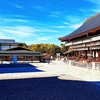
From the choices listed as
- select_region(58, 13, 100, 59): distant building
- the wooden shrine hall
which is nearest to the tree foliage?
the wooden shrine hall

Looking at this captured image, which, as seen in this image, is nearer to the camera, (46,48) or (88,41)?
(88,41)

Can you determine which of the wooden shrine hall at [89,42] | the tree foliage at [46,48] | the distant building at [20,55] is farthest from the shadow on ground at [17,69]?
the tree foliage at [46,48]

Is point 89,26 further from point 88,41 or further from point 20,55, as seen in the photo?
point 20,55

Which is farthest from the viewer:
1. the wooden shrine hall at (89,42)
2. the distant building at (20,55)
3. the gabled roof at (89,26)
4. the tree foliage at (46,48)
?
the tree foliage at (46,48)

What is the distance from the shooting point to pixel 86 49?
3141 centimetres

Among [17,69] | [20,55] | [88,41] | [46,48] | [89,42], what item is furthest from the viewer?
[46,48]

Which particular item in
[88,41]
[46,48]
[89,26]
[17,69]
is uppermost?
[89,26]

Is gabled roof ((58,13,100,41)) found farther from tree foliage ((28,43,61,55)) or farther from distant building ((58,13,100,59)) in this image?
tree foliage ((28,43,61,55))

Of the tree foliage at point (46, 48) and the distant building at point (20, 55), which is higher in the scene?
the tree foliage at point (46, 48)

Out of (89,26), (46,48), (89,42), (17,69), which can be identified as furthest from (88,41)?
(46,48)

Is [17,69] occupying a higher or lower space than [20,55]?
lower

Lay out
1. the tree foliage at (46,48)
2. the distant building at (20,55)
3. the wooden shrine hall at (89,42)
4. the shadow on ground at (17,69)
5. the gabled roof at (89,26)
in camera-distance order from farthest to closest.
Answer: the tree foliage at (46,48) → the distant building at (20,55) → the gabled roof at (89,26) → the wooden shrine hall at (89,42) → the shadow on ground at (17,69)

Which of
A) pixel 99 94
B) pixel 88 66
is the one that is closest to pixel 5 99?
pixel 99 94

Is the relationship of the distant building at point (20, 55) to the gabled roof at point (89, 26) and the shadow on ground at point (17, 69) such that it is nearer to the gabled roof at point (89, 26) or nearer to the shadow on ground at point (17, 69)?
the gabled roof at point (89, 26)
